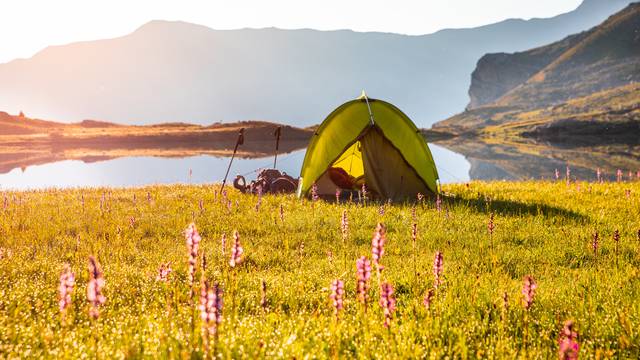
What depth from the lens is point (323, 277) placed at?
8047mm

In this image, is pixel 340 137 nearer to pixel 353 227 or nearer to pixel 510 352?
pixel 353 227

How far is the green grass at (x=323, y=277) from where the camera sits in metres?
5.12

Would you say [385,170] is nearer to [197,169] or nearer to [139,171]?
[197,169]

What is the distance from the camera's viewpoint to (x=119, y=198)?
17656 millimetres

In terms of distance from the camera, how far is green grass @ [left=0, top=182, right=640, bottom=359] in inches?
202

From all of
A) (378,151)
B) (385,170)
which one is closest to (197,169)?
(378,151)

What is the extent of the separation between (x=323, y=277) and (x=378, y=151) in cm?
975

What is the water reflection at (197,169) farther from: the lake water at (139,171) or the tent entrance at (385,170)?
the tent entrance at (385,170)

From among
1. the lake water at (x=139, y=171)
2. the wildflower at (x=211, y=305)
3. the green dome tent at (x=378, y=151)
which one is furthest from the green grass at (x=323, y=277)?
the lake water at (x=139, y=171)

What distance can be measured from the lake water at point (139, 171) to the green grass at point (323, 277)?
2011cm

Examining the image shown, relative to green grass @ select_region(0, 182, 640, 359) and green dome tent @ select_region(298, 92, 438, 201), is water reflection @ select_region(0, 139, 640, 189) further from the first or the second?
green grass @ select_region(0, 182, 640, 359)

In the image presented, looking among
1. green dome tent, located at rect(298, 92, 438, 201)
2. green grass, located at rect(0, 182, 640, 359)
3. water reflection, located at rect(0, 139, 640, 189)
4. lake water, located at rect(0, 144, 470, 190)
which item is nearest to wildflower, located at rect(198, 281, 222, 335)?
green grass, located at rect(0, 182, 640, 359)

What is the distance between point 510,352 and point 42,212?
1380cm

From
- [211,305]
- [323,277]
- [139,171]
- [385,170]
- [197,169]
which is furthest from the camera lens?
[197,169]
